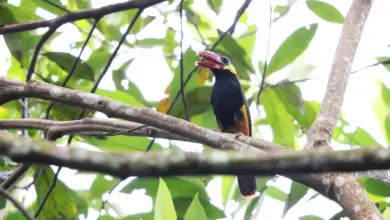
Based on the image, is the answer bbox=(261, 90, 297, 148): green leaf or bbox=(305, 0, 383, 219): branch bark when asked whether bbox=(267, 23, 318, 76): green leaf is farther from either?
bbox=(305, 0, 383, 219): branch bark

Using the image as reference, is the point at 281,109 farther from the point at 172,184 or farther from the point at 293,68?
the point at 172,184

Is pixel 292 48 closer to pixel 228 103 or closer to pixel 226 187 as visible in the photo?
pixel 226 187

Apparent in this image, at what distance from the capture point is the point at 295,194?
2.94 metres

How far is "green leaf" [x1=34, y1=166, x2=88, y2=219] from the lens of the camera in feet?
10.4

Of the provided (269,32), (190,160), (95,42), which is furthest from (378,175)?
(95,42)

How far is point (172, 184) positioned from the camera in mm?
3146

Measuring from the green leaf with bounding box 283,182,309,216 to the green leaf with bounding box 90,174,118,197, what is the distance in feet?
3.70

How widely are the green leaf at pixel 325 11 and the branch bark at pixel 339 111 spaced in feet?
1.17

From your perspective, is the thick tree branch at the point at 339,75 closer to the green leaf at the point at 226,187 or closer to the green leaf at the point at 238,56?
the green leaf at the point at 238,56

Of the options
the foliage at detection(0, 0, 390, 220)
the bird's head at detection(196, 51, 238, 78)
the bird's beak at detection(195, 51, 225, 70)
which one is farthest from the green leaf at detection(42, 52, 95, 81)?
the bird's beak at detection(195, 51, 225, 70)

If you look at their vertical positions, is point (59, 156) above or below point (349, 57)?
above

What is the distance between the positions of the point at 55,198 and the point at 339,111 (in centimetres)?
158

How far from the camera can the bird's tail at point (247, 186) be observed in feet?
12.2

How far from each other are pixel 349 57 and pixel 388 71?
1.98 feet
